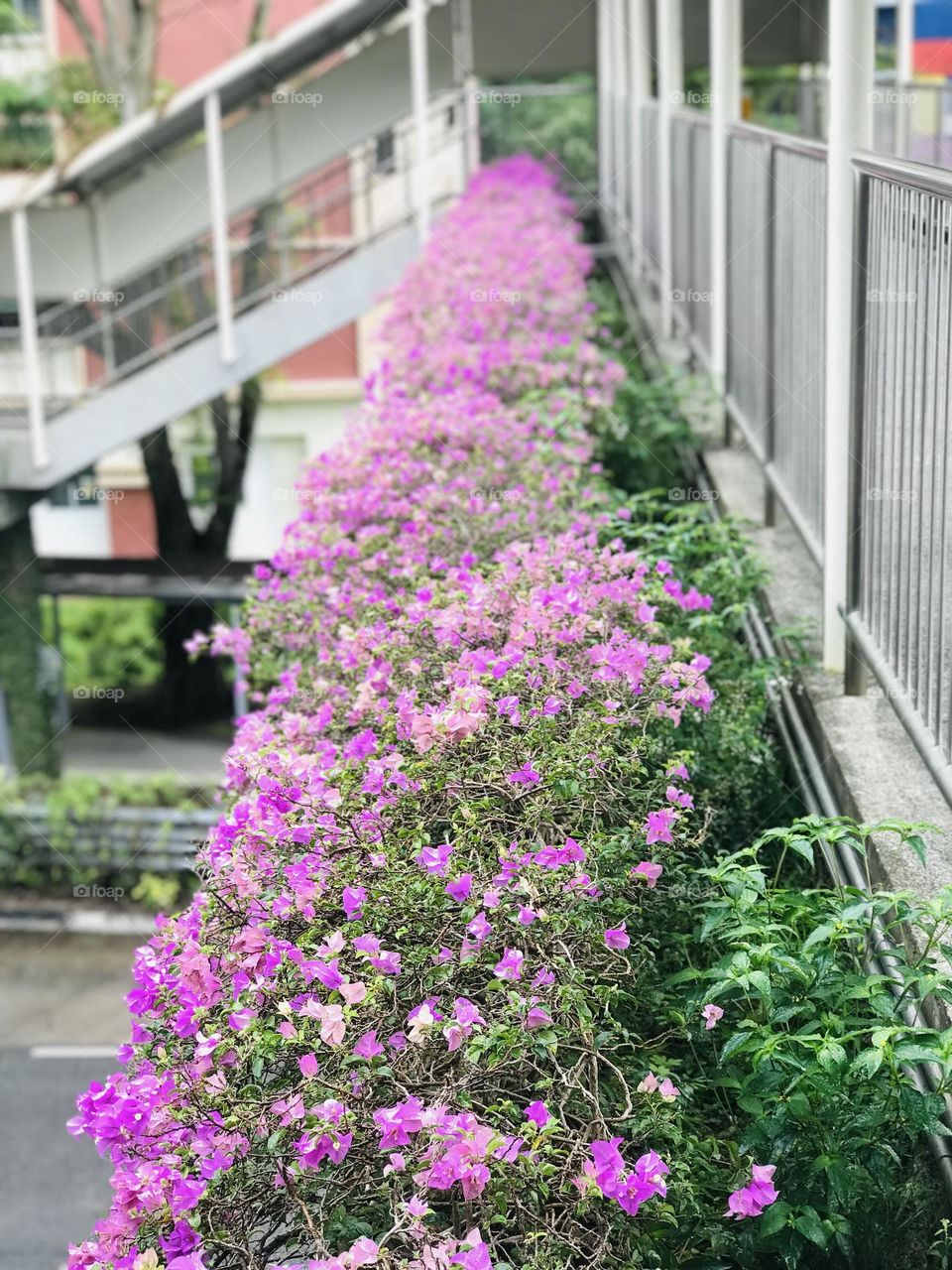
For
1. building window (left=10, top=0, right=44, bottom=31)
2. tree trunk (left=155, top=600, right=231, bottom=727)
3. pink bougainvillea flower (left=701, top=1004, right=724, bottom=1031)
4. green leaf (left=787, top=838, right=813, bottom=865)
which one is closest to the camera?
pink bougainvillea flower (left=701, top=1004, right=724, bottom=1031)

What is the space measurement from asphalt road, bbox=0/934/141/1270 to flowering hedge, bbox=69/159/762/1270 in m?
Answer: 5.16

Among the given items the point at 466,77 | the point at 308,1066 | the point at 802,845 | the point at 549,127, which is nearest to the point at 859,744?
the point at 802,845

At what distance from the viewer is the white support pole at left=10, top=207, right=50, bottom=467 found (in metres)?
11.3

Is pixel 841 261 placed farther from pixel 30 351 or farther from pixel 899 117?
pixel 899 117

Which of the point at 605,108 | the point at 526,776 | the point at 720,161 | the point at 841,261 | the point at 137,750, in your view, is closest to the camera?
the point at 526,776

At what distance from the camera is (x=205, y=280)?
12008 mm

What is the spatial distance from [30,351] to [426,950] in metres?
10.2

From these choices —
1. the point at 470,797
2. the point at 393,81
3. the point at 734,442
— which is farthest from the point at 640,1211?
the point at 393,81

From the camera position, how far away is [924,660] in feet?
10.2

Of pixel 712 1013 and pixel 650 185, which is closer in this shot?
pixel 712 1013

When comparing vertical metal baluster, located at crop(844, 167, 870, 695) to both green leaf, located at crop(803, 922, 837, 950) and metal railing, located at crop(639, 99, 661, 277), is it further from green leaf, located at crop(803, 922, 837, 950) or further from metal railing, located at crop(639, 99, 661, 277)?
metal railing, located at crop(639, 99, 661, 277)

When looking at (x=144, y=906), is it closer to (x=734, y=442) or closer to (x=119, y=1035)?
(x=119, y=1035)

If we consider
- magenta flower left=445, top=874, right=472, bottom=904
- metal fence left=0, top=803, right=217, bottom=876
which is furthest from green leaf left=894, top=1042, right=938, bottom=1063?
metal fence left=0, top=803, right=217, bottom=876

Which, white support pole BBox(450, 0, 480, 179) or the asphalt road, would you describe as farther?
white support pole BBox(450, 0, 480, 179)
